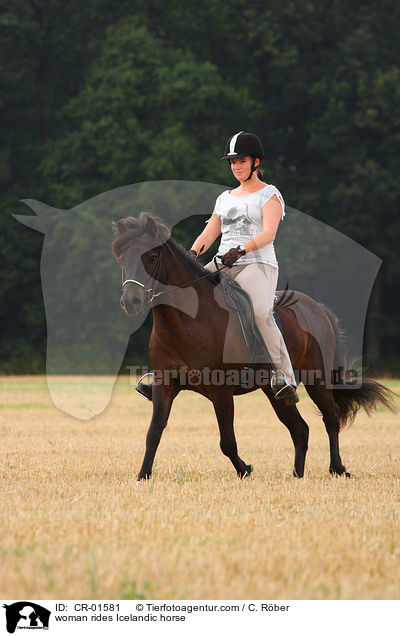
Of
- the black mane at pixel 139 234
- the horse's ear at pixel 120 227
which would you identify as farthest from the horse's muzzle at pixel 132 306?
the horse's ear at pixel 120 227

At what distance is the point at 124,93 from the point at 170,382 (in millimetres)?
25892

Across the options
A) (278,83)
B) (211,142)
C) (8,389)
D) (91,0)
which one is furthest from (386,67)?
(8,389)

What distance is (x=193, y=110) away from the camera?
102ft

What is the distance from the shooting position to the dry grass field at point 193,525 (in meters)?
3.66

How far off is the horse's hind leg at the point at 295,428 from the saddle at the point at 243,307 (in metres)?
0.74

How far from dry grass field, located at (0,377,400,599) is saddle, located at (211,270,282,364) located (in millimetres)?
1231

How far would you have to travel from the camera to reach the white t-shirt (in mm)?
7148

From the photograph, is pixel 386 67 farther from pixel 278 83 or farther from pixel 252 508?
pixel 252 508

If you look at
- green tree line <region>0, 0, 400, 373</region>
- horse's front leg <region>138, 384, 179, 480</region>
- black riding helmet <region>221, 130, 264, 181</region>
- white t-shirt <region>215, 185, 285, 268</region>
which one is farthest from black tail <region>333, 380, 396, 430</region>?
green tree line <region>0, 0, 400, 373</region>

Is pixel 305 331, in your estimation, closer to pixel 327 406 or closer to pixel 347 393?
pixel 327 406

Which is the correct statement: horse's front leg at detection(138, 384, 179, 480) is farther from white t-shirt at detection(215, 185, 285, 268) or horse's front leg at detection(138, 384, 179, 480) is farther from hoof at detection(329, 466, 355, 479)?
hoof at detection(329, 466, 355, 479)

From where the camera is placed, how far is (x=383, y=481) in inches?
287

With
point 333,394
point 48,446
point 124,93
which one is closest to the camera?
point 333,394

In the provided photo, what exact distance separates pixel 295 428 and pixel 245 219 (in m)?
2.26
